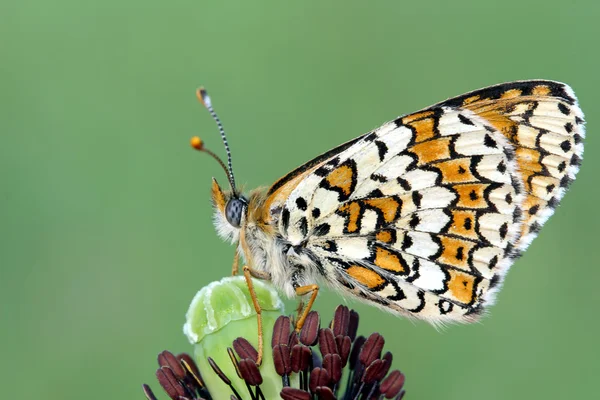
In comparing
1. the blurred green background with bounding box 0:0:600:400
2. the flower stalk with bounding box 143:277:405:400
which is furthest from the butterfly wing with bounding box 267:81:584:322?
the blurred green background with bounding box 0:0:600:400

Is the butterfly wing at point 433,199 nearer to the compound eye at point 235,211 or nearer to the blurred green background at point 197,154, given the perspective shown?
the compound eye at point 235,211

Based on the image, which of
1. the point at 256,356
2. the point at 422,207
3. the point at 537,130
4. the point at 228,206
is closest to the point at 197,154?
the point at 228,206

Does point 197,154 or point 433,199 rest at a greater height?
point 197,154

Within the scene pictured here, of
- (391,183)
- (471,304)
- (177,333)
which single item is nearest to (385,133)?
(391,183)

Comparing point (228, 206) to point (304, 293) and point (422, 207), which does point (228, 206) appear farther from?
point (422, 207)

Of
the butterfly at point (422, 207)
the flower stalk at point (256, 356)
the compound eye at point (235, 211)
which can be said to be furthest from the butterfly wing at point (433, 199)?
the flower stalk at point (256, 356)

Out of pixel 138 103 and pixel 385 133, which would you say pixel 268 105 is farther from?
pixel 385 133
